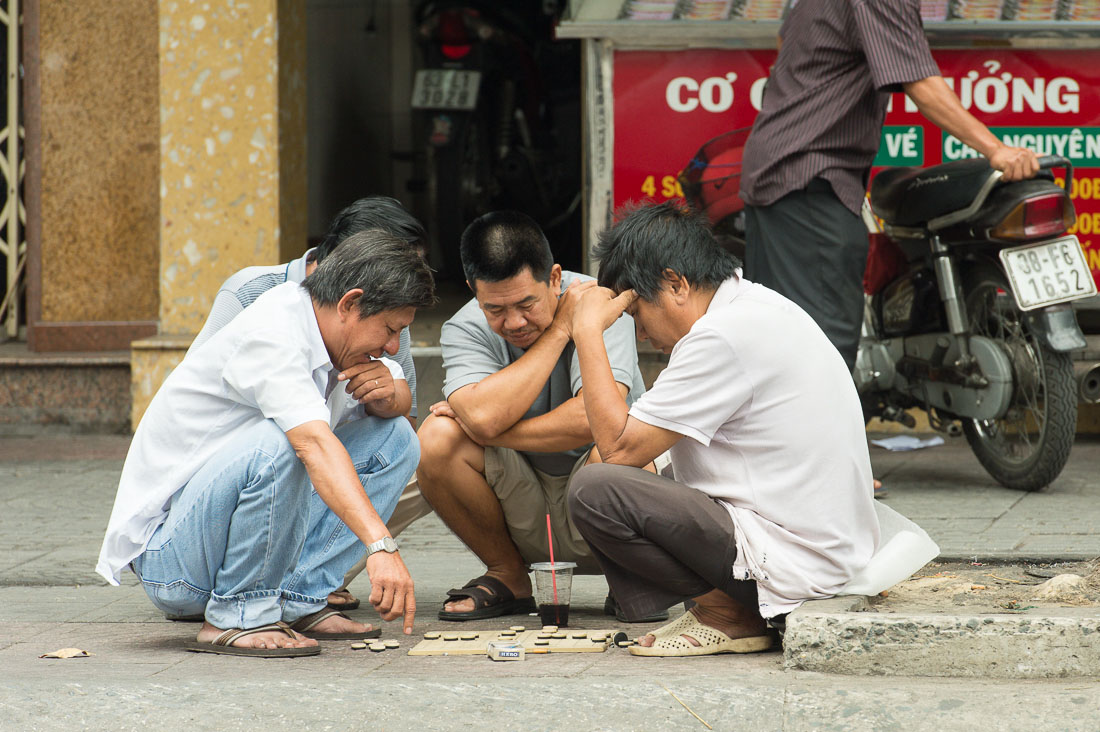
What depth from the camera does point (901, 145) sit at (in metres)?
6.05

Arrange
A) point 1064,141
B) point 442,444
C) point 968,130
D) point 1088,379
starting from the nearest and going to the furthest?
1. point 442,444
2. point 968,130
3. point 1088,379
4. point 1064,141

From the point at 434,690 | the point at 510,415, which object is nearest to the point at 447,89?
the point at 510,415

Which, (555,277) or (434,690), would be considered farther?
(555,277)

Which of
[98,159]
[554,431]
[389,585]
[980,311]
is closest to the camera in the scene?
[389,585]

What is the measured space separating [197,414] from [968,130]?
262 cm

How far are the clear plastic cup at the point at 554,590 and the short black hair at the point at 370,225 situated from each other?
0.92 m

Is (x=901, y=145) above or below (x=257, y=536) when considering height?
above

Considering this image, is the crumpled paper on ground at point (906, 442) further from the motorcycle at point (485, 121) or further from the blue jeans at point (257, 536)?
the motorcycle at point (485, 121)

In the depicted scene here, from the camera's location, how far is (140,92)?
22.4ft

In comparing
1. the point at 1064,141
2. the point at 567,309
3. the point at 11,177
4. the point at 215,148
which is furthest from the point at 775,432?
the point at 11,177

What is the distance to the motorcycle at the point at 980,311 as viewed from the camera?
4.69 m

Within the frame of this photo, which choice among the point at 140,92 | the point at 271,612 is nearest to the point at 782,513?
the point at 271,612

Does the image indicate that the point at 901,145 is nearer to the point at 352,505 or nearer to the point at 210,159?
the point at 210,159

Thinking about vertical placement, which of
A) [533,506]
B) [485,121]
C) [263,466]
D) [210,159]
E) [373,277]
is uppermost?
[485,121]
